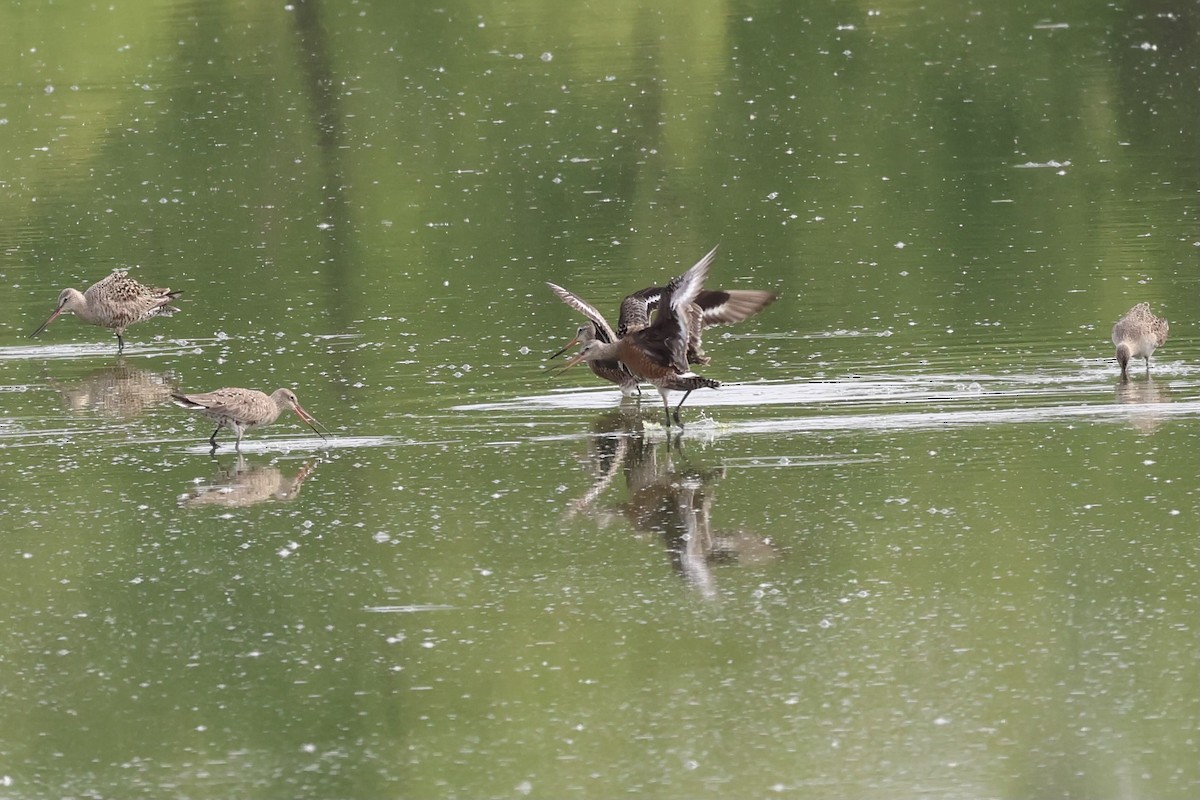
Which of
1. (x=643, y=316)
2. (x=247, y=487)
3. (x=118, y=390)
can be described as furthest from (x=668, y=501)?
(x=118, y=390)

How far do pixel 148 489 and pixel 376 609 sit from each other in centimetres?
252

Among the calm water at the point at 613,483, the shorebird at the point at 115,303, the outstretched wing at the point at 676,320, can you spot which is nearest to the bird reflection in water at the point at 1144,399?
the calm water at the point at 613,483

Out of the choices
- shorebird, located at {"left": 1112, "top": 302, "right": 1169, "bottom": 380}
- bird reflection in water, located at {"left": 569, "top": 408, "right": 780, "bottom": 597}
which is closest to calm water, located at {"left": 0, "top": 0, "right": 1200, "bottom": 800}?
bird reflection in water, located at {"left": 569, "top": 408, "right": 780, "bottom": 597}

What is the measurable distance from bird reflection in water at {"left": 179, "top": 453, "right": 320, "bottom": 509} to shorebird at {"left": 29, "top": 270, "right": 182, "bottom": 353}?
466 cm

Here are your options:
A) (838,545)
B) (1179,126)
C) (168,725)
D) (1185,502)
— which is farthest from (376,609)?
(1179,126)

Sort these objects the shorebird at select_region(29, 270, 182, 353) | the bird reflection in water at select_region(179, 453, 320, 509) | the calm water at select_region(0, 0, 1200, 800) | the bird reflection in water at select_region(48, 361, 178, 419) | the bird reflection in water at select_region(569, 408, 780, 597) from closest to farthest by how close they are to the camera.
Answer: the calm water at select_region(0, 0, 1200, 800) → the bird reflection in water at select_region(569, 408, 780, 597) → the bird reflection in water at select_region(179, 453, 320, 509) → the bird reflection in water at select_region(48, 361, 178, 419) → the shorebird at select_region(29, 270, 182, 353)

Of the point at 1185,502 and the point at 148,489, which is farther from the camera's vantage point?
the point at 148,489

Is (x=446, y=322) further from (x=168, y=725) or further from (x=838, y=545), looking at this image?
(x=168, y=725)

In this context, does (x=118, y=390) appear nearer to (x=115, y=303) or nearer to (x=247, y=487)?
(x=115, y=303)

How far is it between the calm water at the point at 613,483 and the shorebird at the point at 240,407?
217 millimetres

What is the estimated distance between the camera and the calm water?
21.8 ft

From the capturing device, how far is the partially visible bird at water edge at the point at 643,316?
470 inches

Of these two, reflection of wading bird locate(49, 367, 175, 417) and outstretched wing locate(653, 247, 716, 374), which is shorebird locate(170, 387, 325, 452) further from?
outstretched wing locate(653, 247, 716, 374)

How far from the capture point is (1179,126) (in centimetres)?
2359
